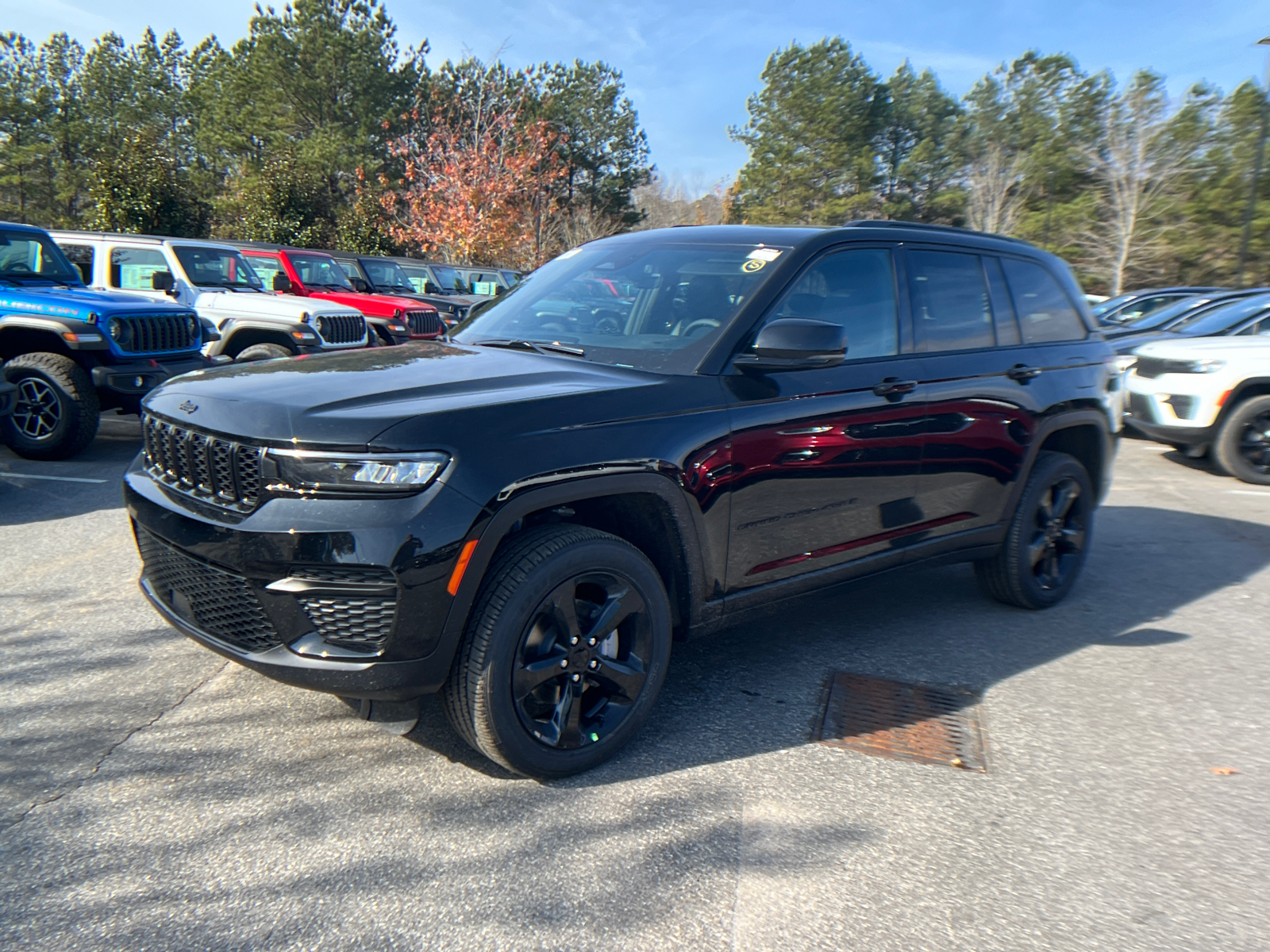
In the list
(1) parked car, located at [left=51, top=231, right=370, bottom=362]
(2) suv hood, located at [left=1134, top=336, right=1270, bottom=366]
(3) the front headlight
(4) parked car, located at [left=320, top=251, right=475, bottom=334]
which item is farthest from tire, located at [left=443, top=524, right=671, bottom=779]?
(4) parked car, located at [left=320, top=251, right=475, bottom=334]

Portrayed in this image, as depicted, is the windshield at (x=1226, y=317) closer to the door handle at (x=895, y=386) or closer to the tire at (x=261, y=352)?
the door handle at (x=895, y=386)

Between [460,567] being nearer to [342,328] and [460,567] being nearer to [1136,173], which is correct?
[342,328]

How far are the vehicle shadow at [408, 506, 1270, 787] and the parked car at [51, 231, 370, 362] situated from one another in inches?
263

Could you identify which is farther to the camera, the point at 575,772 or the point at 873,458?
the point at 873,458

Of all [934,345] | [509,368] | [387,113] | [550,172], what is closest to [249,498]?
[509,368]

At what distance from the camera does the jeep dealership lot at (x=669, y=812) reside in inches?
90.5

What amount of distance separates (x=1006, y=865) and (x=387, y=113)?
4202 cm

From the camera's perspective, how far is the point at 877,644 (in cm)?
431

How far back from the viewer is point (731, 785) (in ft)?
9.76

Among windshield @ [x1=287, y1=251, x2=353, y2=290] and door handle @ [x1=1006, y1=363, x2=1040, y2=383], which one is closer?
door handle @ [x1=1006, y1=363, x2=1040, y2=383]

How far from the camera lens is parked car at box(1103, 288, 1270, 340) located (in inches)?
450

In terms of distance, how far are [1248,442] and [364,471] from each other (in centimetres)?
918

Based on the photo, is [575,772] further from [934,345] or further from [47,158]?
[47,158]

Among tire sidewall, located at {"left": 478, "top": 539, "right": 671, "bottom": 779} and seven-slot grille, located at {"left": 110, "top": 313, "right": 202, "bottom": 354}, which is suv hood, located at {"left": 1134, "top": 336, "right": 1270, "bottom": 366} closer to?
tire sidewall, located at {"left": 478, "top": 539, "right": 671, "bottom": 779}
